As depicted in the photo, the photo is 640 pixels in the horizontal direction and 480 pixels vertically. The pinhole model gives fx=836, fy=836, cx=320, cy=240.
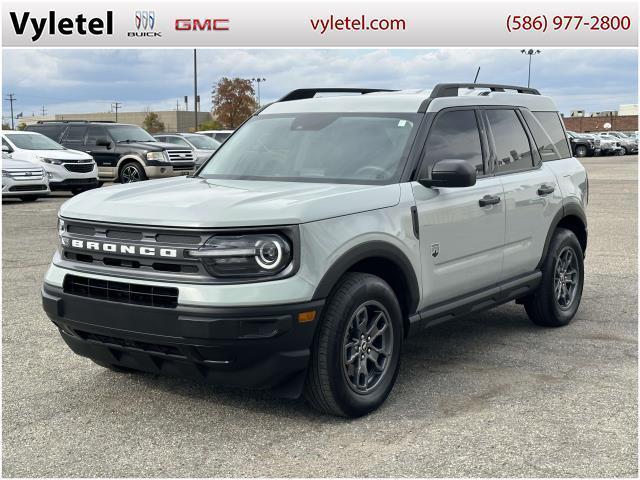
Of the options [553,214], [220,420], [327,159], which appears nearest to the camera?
[220,420]

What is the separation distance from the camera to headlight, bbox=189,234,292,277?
13.9 ft

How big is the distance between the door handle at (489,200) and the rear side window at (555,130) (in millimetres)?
1400

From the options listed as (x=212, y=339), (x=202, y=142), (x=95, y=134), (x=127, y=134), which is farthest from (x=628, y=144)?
(x=212, y=339)

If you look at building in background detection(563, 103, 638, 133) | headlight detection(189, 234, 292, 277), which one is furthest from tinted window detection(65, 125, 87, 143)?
building in background detection(563, 103, 638, 133)

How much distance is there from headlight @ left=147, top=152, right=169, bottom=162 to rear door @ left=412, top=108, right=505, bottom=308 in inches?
639

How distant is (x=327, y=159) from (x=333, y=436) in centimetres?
189

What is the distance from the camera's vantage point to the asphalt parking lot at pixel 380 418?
4051 mm

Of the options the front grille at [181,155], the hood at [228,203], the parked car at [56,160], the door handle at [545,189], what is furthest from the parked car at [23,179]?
the door handle at [545,189]

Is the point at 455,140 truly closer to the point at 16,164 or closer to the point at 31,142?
the point at 16,164

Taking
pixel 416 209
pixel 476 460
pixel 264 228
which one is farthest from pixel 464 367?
pixel 264 228

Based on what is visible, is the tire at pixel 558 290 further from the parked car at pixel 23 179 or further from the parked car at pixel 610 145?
the parked car at pixel 610 145

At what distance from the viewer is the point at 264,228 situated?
4238mm

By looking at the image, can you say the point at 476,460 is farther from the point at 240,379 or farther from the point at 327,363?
the point at 240,379

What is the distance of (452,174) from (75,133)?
19719mm
